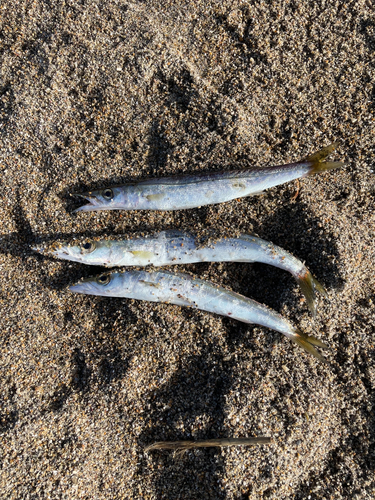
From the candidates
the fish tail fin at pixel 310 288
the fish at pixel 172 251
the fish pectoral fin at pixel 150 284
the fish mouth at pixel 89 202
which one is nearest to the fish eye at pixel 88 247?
the fish at pixel 172 251

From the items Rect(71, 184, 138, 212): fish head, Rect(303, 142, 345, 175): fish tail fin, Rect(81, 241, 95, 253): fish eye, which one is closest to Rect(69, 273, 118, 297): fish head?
Rect(81, 241, 95, 253): fish eye

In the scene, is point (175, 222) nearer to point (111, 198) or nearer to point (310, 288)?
point (111, 198)

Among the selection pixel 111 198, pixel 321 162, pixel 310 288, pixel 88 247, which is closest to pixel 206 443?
pixel 310 288

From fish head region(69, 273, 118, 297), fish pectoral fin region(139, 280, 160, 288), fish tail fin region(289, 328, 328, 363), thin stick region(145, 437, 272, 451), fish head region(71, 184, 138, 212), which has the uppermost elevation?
fish head region(71, 184, 138, 212)

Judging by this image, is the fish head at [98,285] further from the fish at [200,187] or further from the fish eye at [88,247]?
the fish at [200,187]

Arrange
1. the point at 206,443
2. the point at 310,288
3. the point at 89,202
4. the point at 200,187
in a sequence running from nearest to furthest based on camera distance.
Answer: the point at 206,443 → the point at 310,288 → the point at 200,187 → the point at 89,202

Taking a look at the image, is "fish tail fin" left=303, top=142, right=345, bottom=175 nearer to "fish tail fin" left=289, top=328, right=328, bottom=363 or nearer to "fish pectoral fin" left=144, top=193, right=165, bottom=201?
"fish pectoral fin" left=144, top=193, right=165, bottom=201
